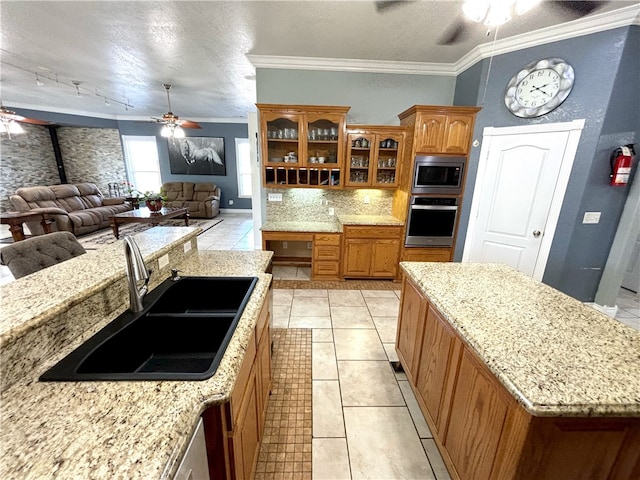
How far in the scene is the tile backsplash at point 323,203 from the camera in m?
4.03

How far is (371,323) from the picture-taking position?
2852mm

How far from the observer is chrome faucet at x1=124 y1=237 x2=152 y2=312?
115 centimetres

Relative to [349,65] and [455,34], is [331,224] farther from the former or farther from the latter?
[455,34]

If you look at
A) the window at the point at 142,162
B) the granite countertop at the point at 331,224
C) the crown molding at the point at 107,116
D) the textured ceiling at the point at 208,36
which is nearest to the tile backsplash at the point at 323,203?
Result: the granite countertop at the point at 331,224

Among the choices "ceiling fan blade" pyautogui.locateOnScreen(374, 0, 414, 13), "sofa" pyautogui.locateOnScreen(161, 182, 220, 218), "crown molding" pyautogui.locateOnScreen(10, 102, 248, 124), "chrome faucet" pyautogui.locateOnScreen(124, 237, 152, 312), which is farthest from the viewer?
"sofa" pyautogui.locateOnScreen(161, 182, 220, 218)

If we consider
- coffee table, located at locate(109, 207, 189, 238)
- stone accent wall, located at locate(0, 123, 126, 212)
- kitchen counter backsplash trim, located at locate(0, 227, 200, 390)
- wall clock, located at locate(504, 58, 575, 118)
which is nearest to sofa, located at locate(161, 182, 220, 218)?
stone accent wall, located at locate(0, 123, 126, 212)

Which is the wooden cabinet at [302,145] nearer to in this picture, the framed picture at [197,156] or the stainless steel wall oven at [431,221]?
the stainless steel wall oven at [431,221]

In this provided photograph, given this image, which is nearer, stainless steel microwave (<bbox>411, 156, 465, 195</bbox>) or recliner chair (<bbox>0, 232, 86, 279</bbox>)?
recliner chair (<bbox>0, 232, 86, 279</bbox>)

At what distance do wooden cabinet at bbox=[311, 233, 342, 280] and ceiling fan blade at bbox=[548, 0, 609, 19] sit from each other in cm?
305

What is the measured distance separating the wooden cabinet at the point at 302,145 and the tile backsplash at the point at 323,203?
334 millimetres

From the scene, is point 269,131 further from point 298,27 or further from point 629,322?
point 629,322

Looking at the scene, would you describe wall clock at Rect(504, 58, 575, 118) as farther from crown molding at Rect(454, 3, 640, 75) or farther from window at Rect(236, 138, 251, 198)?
window at Rect(236, 138, 251, 198)

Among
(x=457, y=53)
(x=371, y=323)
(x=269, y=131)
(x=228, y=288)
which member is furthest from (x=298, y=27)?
(x=371, y=323)

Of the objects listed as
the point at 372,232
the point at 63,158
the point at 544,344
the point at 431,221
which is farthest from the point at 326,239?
the point at 63,158
